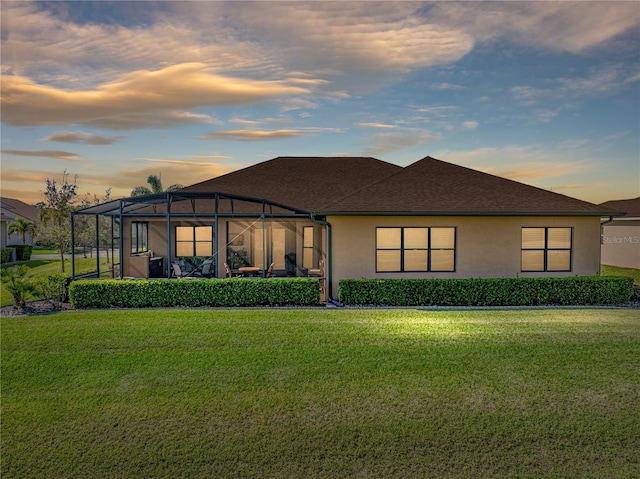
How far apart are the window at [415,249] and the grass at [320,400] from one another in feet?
16.2

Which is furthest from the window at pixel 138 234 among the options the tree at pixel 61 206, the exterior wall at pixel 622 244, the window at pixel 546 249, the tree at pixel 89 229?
the exterior wall at pixel 622 244

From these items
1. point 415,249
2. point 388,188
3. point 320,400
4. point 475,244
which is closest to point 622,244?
point 475,244

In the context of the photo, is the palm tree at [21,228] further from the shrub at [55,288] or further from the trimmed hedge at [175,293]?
the trimmed hedge at [175,293]

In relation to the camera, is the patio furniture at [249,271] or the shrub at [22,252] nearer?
the patio furniture at [249,271]

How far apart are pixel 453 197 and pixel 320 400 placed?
1134cm

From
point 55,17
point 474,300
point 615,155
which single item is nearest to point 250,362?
point 474,300

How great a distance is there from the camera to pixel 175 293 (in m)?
13.7

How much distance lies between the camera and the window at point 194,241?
20703 millimetres

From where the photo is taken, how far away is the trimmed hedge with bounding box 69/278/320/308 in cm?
1370

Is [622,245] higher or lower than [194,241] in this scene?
lower

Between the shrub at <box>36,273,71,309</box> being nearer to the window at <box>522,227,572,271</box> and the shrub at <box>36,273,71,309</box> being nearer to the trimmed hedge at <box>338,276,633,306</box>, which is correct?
the trimmed hedge at <box>338,276,633,306</box>

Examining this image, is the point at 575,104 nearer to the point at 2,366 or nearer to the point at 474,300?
the point at 474,300

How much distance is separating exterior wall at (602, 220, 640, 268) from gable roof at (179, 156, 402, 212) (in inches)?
671

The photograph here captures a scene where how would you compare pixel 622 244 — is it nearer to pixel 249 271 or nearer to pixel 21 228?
pixel 249 271
